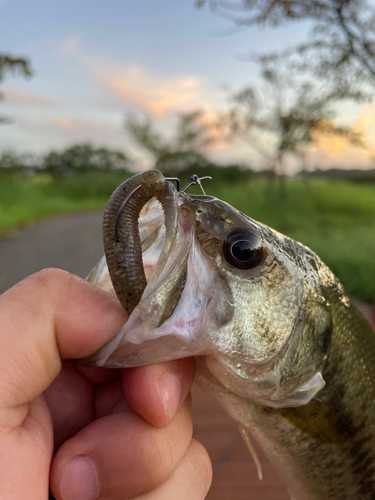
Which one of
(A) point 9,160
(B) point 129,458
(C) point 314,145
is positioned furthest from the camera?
(A) point 9,160

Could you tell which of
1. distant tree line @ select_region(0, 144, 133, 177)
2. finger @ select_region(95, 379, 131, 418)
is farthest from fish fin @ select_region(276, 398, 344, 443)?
distant tree line @ select_region(0, 144, 133, 177)

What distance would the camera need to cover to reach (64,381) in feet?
3.29

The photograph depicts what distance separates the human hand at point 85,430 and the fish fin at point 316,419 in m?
0.30

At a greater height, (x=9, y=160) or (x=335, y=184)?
(x=9, y=160)

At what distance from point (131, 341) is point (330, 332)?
51 cm

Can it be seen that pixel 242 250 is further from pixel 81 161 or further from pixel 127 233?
pixel 81 161

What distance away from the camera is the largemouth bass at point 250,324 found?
0.67 metres

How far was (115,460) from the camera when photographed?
2.58 feet

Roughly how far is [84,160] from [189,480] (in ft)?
91.1

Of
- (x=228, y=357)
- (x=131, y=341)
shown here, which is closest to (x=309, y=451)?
(x=228, y=357)

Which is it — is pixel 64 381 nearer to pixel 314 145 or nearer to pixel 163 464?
pixel 163 464

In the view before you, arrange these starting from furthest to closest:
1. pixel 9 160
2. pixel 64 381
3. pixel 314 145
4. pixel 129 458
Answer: pixel 9 160 < pixel 314 145 < pixel 64 381 < pixel 129 458

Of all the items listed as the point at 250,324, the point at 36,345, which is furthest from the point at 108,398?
the point at 250,324

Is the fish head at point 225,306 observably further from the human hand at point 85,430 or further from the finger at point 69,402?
the finger at point 69,402
